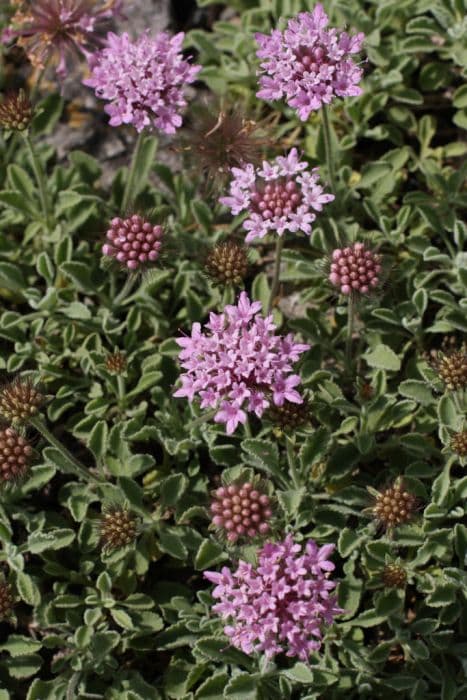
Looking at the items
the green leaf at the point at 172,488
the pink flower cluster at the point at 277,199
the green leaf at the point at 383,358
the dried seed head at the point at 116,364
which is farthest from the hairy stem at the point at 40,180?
the green leaf at the point at 383,358

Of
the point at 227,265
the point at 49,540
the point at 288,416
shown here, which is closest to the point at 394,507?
the point at 288,416

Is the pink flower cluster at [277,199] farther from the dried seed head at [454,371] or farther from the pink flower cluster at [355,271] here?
the dried seed head at [454,371]

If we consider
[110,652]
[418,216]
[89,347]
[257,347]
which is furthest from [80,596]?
[418,216]

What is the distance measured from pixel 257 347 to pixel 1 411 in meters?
1.38

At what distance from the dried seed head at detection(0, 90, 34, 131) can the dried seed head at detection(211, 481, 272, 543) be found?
2523 mm

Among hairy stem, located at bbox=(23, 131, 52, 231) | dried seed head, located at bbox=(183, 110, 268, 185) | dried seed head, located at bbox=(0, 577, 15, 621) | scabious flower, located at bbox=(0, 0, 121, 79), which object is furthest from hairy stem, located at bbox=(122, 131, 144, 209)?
dried seed head, located at bbox=(0, 577, 15, 621)

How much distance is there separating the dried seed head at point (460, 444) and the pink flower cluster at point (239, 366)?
1.00 meters

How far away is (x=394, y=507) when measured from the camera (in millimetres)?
4527

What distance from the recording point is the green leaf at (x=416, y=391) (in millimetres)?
5109

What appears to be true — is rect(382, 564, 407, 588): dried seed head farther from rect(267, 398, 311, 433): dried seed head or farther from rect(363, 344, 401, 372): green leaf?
rect(363, 344, 401, 372): green leaf

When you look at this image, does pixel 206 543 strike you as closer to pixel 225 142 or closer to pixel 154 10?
pixel 225 142

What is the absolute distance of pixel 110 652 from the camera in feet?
16.7

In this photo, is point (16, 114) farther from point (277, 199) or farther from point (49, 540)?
point (49, 540)

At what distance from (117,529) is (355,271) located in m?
1.87
